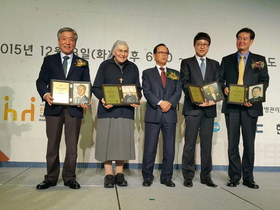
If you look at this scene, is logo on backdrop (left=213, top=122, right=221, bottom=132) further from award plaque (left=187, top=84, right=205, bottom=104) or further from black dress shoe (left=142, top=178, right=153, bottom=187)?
black dress shoe (left=142, top=178, right=153, bottom=187)

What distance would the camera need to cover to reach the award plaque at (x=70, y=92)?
108 inches

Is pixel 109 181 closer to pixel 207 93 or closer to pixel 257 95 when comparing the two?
pixel 207 93

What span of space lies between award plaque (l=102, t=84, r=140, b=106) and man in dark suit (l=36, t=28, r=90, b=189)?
0.33 metres

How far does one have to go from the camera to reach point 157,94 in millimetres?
3150

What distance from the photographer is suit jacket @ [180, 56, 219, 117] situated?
3.18m

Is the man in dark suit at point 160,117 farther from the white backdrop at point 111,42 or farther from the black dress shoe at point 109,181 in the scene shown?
the white backdrop at point 111,42

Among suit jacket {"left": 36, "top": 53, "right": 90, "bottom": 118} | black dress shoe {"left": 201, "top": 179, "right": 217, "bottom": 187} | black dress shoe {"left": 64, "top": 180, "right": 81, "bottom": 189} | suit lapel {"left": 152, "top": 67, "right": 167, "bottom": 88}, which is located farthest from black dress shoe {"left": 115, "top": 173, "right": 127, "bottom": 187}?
suit lapel {"left": 152, "top": 67, "right": 167, "bottom": 88}

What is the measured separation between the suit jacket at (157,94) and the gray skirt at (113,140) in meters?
0.33

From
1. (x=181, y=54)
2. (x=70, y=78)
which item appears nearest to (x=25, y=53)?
(x=70, y=78)

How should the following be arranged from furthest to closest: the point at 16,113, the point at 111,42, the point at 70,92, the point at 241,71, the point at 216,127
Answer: the point at 216,127
the point at 111,42
the point at 16,113
the point at 241,71
the point at 70,92

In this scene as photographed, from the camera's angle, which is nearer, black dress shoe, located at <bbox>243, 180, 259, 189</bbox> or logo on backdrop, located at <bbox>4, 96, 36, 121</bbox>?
black dress shoe, located at <bbox>243, 180, 259, 189</bbox>

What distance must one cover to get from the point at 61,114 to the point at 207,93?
5.44 ft

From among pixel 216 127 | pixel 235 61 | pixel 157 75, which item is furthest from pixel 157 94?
pixel 216 127

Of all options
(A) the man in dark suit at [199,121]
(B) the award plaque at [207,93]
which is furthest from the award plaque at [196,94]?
(A) the man in dark suit at [199,121]
